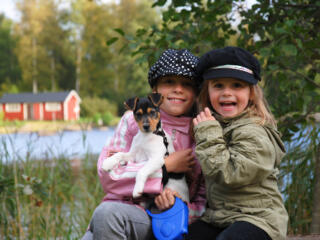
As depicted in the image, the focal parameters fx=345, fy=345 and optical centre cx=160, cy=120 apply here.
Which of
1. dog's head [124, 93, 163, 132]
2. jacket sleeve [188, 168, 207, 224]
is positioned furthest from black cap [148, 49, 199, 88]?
jacket sleeve [188, 168, 207, 224]

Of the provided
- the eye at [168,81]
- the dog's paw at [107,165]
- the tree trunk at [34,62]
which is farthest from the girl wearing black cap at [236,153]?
the tree trunk at [34,62]

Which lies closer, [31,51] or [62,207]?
[62,207]

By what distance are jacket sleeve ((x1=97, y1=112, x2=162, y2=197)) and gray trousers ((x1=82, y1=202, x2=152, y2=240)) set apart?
17cm

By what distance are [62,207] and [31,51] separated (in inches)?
1309

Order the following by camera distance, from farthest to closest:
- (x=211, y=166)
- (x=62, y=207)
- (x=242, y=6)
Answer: (x=62, y=207)
(x=242, y=6)
(x=211, y=166)

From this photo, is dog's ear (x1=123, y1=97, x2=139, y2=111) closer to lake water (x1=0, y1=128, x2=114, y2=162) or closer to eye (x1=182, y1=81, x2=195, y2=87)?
eye (x1=182, y1=81, x2=195, y2=87)

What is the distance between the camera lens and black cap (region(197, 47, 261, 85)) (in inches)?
92.4

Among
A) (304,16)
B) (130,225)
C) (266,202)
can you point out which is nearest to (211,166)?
(266,202)

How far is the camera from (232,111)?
7.93ft

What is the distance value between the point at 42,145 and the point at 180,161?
3.43 metres

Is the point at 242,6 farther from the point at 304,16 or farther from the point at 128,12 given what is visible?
the point at 128,12

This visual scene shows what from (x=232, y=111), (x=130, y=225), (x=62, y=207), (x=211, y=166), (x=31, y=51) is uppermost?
(x=31, y=51)

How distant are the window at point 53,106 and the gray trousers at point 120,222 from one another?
3072cm

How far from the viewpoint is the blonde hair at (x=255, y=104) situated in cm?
240
